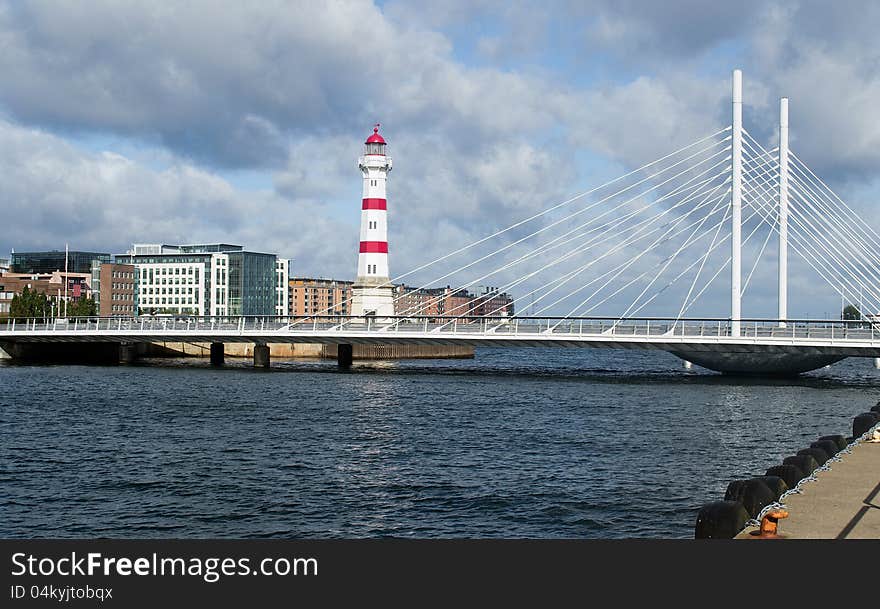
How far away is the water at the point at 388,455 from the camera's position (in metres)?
21.4

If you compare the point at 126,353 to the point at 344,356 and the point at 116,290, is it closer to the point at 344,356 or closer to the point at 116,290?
the point at 344,356

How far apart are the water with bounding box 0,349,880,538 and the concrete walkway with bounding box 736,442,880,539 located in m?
3.75

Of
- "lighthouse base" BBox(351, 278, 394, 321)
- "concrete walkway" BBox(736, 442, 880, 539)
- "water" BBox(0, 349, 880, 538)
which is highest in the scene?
"lighthouse base" BBox(351, 278, 394, 321)

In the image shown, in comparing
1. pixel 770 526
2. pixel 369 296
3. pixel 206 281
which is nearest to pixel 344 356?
pixel 369 296

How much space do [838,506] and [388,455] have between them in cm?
1755

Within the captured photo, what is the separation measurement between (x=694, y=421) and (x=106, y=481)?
23.0 m

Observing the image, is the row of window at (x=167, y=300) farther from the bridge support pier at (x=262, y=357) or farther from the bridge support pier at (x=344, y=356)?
the bridge support pier at (x=344, y=356)

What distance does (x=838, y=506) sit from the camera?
15156 millimetres

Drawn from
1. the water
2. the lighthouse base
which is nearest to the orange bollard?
the water

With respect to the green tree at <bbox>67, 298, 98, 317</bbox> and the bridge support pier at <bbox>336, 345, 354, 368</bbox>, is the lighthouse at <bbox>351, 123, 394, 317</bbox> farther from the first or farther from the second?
the green tree at <bbox>67, 298, 98, 317</bbox>

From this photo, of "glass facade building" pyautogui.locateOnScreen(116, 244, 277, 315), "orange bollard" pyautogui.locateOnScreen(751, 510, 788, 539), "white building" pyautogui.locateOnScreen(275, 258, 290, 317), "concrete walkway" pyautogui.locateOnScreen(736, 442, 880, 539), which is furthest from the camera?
"white building" pyautogui.locateOnScreen(275, 258, 290, 317)

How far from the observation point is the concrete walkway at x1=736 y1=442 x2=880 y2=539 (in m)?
13.6

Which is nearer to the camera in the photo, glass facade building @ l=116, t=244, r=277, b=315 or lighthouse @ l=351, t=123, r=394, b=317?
lighthouse @ l=351, t=123, r=394, b=317

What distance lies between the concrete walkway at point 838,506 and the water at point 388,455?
3.75 metres
